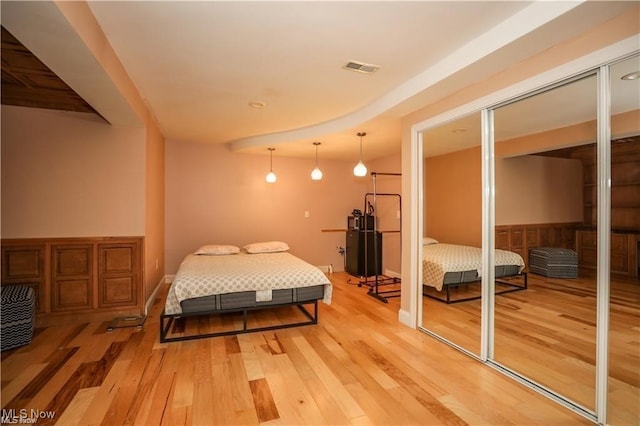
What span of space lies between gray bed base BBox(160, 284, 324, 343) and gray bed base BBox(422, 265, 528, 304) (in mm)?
1369

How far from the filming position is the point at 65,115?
3.40m

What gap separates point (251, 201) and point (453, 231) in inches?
145

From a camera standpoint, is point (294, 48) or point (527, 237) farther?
point (527, 237)

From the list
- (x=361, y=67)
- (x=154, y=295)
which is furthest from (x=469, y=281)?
(x=154, y=295)

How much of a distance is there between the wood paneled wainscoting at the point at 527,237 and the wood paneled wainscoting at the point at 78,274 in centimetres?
385

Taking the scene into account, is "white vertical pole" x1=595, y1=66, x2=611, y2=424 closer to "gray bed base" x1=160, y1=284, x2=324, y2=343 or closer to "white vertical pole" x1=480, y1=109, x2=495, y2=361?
"white vertical pole" x1=480, y1=109, x2=495, y2=361

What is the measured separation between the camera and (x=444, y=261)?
3.36 metres

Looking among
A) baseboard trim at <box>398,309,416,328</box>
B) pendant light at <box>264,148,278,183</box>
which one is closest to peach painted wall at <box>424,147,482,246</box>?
baseboard trim at <box>398,309,416,328</box>

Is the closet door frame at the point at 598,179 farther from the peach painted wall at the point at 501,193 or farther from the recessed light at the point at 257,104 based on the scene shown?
the recessed light at the point at 257,104

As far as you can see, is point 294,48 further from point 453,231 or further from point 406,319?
point 406,319

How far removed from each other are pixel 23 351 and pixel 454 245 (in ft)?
13.8

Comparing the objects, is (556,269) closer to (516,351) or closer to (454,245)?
(516,351)

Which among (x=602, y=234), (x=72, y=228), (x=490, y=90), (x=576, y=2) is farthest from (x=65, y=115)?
(x=602, y=234)

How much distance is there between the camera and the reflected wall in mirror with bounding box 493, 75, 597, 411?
207 cm
